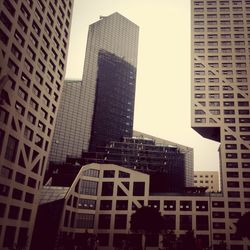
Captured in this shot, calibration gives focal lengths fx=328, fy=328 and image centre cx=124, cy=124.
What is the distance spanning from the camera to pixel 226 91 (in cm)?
10869

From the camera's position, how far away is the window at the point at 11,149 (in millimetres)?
57781

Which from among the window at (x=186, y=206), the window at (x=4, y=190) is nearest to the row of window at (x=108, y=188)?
the window at (x=186, y=206)

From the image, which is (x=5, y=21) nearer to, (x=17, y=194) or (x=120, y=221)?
(x=17, y=194)

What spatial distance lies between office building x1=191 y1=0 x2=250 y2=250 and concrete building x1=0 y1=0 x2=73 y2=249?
52170 millimetres

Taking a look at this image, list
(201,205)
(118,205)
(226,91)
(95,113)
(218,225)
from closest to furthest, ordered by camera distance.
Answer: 1. (218,225)
2. (201,205)
3. (118,205)
4. (226,91)
5. (95,113)

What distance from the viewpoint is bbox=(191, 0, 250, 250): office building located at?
97562mm

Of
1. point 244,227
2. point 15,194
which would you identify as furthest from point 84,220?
point 244,227

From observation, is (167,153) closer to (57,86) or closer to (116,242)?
(116,242)

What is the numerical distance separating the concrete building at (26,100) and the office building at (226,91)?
171ft

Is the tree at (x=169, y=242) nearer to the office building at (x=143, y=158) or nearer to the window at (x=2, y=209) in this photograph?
the window at (x=2, y=209)

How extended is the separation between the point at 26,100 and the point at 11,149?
1015cm

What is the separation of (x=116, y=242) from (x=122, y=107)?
10810 centimetres

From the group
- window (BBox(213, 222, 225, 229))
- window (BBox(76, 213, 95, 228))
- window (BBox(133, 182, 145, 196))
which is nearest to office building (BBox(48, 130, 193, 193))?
window (BBox(133, 182, 145, 196))

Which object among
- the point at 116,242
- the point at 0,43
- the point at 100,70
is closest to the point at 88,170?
the point at 116,242
